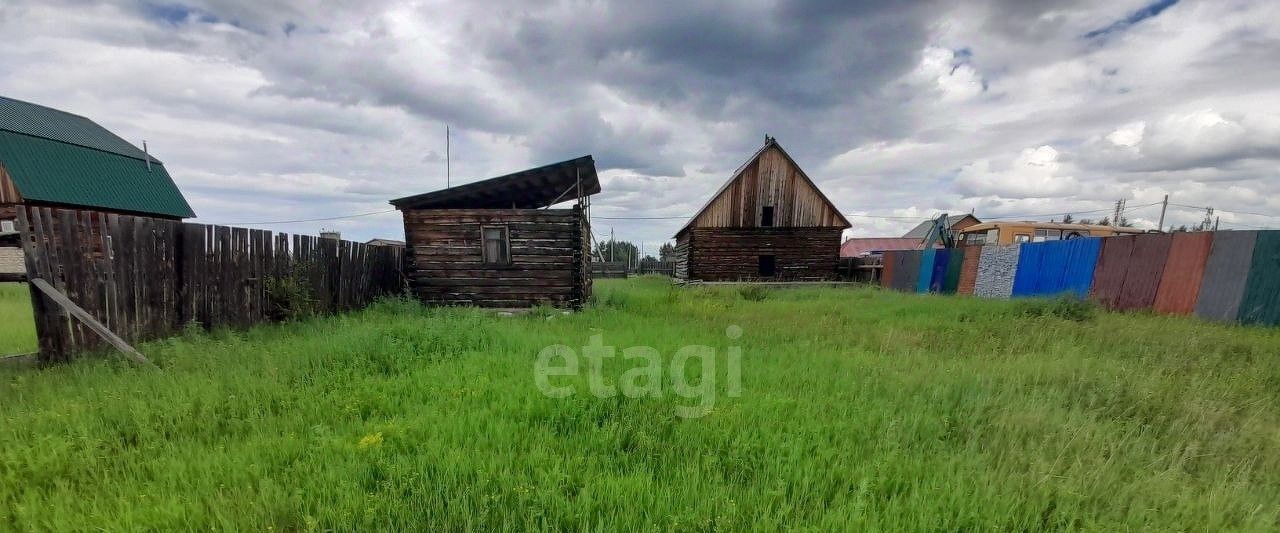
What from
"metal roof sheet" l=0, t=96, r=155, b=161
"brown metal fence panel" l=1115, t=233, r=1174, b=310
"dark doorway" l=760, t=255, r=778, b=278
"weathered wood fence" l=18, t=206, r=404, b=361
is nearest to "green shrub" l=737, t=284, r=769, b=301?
"dark doorway" l=760, t=255, r=778, b=278

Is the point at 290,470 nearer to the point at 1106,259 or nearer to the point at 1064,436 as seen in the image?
the point at 1064,436

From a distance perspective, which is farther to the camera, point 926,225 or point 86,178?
point 926,225

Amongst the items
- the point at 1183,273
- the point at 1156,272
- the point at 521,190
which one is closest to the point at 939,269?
the point at 1156,272

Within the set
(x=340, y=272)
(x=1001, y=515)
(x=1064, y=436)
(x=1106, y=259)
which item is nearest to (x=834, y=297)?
(x=1106, y=259)

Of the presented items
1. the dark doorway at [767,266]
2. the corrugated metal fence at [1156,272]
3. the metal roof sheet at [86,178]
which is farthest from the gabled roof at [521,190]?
the metal roof sheet at [86,178]

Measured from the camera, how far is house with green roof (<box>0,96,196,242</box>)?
55.1 feet

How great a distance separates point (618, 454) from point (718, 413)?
3.33 feet

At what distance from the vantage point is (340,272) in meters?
9.34

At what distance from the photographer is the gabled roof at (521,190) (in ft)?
35.4

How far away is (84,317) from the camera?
467 cm

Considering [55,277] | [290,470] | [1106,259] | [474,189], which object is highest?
[474,189]

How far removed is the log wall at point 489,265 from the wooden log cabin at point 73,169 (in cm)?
1424

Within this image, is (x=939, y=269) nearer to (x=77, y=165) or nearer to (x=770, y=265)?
(x=770, y=265)

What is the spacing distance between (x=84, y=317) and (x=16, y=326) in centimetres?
447
